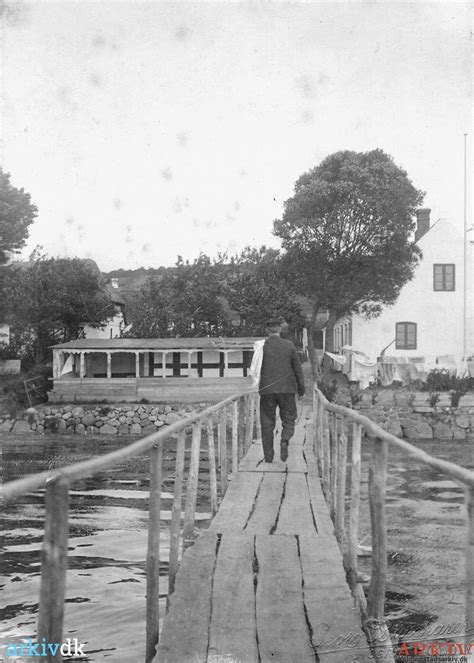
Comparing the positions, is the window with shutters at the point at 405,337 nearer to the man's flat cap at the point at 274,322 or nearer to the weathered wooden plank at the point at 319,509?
the man's flat cap at the point at 274,322

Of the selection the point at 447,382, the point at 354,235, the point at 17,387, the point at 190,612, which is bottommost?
the point at 17,387

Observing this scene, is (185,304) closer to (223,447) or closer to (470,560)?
(223,447)

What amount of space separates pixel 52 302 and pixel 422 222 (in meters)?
19.6

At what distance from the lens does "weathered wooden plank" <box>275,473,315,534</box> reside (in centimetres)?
632

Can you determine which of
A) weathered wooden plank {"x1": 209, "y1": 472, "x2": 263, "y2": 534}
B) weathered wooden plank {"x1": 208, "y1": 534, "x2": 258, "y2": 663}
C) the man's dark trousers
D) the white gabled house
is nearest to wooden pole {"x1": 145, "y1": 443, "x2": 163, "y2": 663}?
weathered wooden plank {"x1": 208, "y1": 534, "x2": 258, "y2": 663}

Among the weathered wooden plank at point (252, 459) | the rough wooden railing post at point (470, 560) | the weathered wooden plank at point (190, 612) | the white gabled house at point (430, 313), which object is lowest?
the weathered wooden plank at point (252, 459)

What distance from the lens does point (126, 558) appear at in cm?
902

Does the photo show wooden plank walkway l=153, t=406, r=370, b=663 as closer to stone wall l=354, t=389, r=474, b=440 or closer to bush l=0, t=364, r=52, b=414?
stone wall l=354, t=389, r=474, b=440

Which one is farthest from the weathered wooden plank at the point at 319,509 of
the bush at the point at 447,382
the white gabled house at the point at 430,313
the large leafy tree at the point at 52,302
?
the large leafy tree at the point at 52,302

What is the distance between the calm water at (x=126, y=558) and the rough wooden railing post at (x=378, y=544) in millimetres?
2378

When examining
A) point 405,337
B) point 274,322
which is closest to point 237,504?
point 274,322

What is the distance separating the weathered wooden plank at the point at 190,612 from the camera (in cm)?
370

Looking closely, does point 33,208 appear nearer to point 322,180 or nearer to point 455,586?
point 322,180

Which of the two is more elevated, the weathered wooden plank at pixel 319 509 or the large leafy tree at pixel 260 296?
the large leafy tree at pixel 260 296
